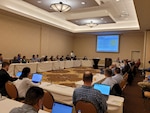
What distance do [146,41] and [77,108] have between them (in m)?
11.4

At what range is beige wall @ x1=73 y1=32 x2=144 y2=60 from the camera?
1411cm

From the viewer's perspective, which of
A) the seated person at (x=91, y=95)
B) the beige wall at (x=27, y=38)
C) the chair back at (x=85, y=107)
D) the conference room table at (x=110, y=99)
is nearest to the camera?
the chair back at (x=85, y=107)

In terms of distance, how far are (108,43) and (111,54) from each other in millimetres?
1205

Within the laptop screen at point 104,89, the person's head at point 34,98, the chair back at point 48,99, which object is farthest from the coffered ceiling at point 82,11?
the person's head at point 34,98

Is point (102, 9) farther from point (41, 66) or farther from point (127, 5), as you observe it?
point (41, 66)

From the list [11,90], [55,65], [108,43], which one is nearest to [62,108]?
[11,90]

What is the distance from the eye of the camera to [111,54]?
15188mm

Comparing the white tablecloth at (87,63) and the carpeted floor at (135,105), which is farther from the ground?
the white tablecloth at (87,63)

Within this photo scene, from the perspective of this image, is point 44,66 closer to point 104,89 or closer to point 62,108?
point 104,89

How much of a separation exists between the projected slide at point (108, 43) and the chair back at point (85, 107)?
525 inches

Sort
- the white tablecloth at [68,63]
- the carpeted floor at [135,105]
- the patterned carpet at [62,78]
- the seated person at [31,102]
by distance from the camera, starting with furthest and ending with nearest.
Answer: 1. the white tablecloth at [68,63]
2. the patterned carpet at [62,78]
3. the carpeted floor at [135,105]
4. the seated person at [31,102]

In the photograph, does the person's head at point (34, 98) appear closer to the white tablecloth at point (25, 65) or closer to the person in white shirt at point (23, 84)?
the person in white shirt at point (23, 84)

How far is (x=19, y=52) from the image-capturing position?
10453mm

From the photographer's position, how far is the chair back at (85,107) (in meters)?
2.15
